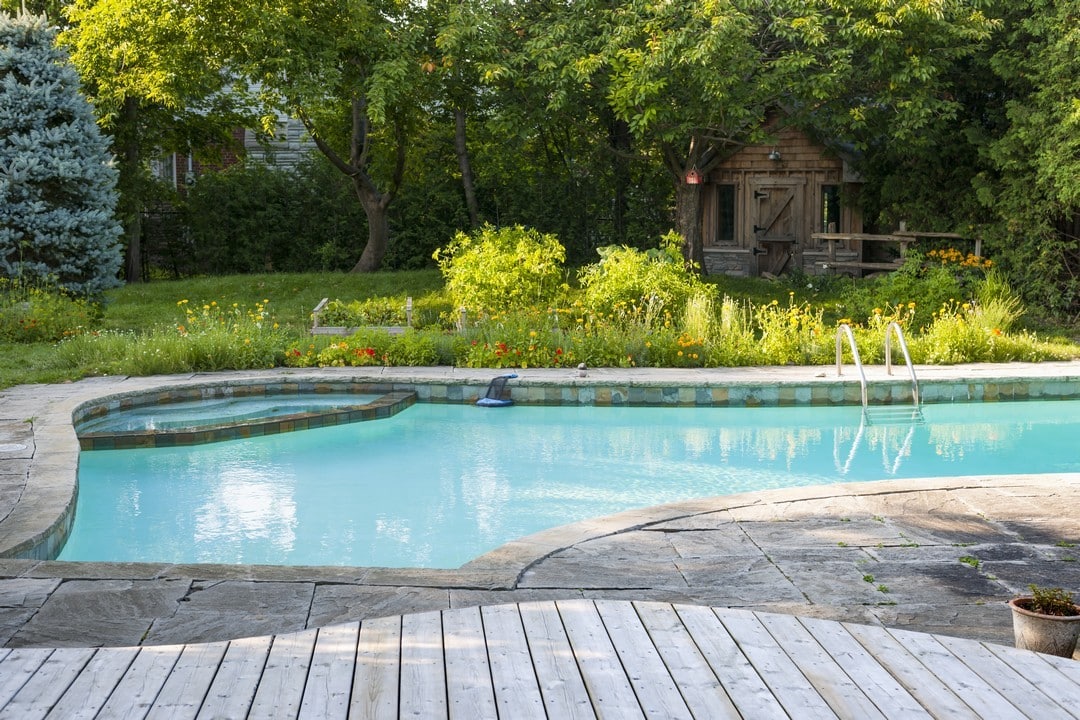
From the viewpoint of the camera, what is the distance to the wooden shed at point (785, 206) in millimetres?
19781

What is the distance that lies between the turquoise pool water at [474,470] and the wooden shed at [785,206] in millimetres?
9607

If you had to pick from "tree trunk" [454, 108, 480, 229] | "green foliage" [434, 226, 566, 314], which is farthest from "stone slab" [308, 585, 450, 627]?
"tree trunk" [454, 108, 480, 229]

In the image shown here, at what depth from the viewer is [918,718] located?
9.71 feet

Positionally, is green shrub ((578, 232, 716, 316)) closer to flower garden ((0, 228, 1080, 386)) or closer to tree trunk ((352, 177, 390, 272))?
flower garden ((0, 228, 1080, 386))

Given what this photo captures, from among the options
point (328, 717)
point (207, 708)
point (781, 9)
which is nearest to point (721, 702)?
point (328, 717)

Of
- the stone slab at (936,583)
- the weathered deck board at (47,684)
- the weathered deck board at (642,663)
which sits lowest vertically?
the stone slab at (936,583)

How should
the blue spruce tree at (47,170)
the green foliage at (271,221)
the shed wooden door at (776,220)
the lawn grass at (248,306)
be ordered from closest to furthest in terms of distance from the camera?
the lawn grass at (248,306) → the blue spruce tree at (47,170) → the shed wooden door at (776,220) → the green foliage at (271,221)

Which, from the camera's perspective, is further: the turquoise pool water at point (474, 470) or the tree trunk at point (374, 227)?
the tree trunk at point (374, 227)

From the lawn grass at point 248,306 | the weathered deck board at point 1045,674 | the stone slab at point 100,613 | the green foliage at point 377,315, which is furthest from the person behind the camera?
the green foliage at point 377,315

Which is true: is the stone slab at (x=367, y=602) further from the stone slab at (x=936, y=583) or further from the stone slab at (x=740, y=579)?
the stone slab at (x=936, y=583)

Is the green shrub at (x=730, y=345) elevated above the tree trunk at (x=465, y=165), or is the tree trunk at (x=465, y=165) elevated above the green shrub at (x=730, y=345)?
the tree trunk at (x=465, y=165)

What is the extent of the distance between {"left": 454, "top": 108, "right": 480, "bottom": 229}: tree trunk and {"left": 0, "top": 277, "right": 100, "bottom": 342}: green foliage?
826 cm

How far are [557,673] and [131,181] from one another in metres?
19.0

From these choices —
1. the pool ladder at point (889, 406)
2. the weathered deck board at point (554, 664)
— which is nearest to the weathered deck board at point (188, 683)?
the weathered deck board at point (554, 664)
